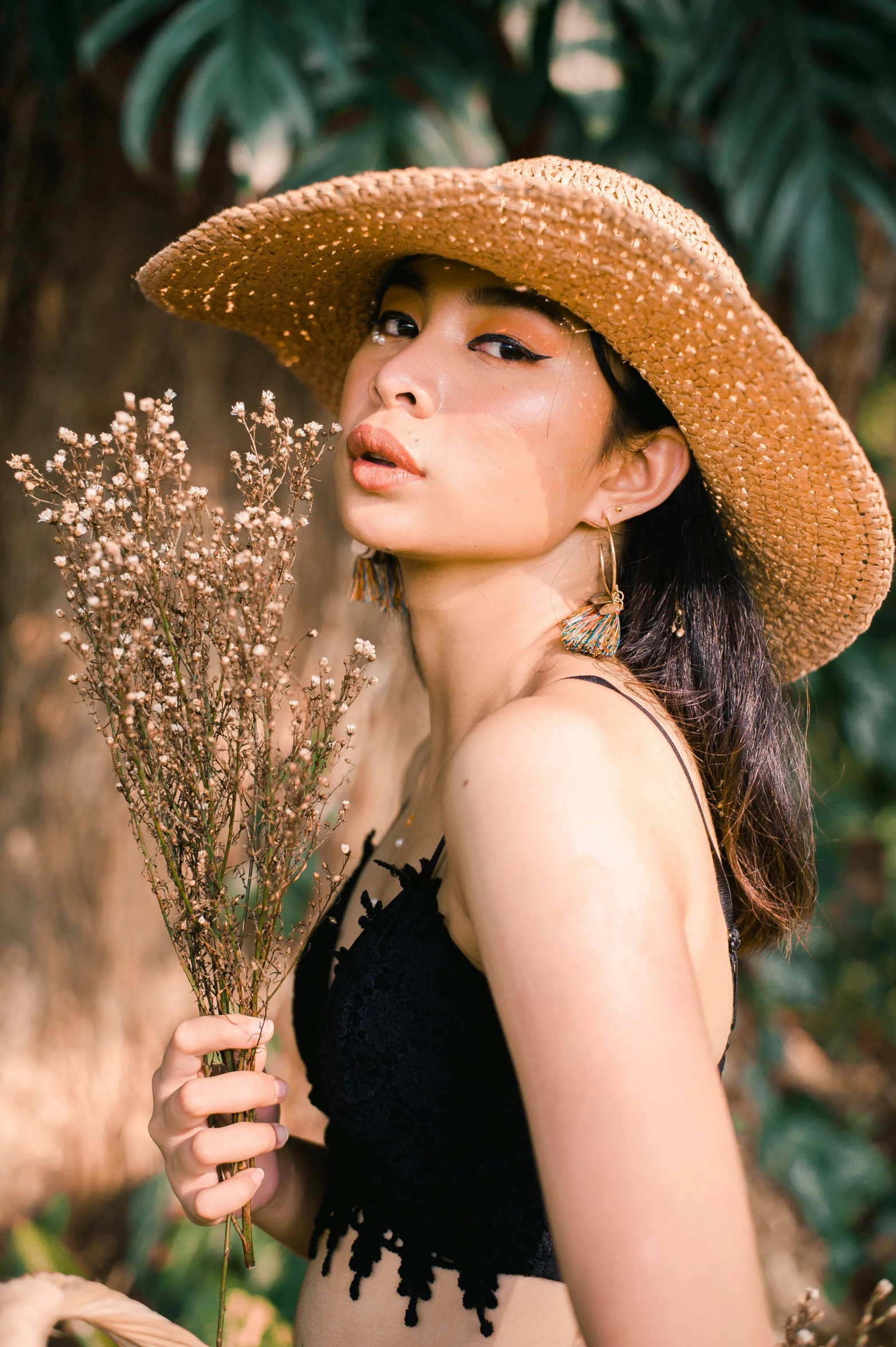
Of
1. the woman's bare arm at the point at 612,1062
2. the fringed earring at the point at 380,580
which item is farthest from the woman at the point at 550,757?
the fringed earring at the point at 380,580

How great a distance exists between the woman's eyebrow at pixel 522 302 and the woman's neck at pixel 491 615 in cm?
29

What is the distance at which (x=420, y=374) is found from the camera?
3.79 feet

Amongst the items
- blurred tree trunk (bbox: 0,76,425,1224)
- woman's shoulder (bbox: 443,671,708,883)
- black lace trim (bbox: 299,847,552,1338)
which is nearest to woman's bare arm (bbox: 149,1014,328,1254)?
black lace trim (bbox: 299,847,552,1338)

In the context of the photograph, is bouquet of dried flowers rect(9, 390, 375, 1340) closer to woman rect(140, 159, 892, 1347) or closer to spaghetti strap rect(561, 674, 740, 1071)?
woman rect(140, 159, 892, 1347)

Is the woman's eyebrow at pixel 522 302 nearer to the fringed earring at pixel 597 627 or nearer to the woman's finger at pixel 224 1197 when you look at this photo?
the fringed earring at pixel 597 627

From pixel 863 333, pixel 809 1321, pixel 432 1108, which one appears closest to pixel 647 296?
pixel 432 1108

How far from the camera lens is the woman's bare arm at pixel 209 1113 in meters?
1.05

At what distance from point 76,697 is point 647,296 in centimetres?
245

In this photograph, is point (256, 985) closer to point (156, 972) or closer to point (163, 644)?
point (163, 644)

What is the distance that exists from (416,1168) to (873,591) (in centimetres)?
92

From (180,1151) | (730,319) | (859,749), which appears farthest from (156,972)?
(730,319)

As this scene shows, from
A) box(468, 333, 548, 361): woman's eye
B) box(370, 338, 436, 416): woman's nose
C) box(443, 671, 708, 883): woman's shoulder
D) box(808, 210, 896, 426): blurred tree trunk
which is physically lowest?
box(443, 671, 708, 883): woman's shoulder

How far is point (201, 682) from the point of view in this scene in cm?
107

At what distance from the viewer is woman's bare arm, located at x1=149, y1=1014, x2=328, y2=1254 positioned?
1047 mm
